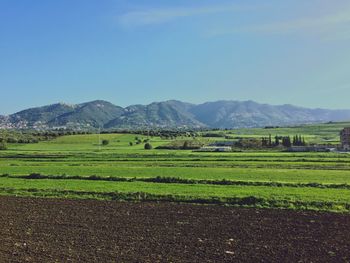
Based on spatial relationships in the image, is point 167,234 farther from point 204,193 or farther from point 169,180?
point 169,180

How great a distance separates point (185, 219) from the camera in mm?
27266

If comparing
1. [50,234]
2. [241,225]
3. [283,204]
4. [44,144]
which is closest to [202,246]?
[241,225]

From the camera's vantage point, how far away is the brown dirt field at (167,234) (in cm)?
1919

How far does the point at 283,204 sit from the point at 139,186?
15334 mm

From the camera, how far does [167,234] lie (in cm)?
2317

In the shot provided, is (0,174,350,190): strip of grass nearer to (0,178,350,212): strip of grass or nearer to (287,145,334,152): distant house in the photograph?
(0,178,350,212): strip of grass

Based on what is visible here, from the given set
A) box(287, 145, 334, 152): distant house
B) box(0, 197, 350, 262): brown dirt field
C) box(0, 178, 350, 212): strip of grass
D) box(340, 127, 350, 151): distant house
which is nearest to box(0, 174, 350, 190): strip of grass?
box(0, 178, 350, 212): strip of grass

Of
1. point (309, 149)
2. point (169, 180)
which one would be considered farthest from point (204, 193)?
point (309, 149)

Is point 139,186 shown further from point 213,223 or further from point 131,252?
point 131,252

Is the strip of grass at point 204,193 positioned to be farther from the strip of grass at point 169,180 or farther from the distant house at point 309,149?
the distant house at point 309,149

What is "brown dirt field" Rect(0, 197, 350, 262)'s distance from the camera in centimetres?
1919

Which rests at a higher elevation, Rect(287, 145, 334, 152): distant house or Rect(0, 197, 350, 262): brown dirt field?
Rect(0, 197, 350, 262): brown dirt field

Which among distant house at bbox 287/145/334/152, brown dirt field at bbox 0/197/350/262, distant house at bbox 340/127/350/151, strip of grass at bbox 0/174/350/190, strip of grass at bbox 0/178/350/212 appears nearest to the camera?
brown dirt field at bbox 0/197/350/262

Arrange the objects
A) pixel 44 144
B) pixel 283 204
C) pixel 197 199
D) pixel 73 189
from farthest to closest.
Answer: pixel 44 144, pixel 73 189, pixel 197 199, pixel 283 204
